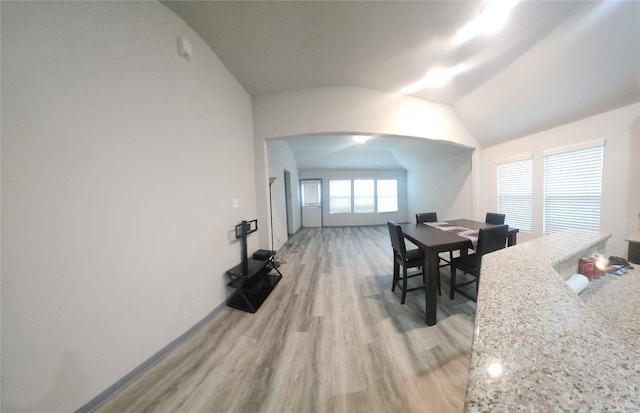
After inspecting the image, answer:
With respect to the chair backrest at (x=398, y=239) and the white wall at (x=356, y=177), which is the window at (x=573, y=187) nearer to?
the chair backrest at (x=398, y=239)

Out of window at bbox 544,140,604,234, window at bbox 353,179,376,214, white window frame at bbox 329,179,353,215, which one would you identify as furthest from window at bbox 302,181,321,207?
window at bbox 544,140,604,234

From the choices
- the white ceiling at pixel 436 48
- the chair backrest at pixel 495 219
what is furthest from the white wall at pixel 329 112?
the chair backrest at pixel 495 219

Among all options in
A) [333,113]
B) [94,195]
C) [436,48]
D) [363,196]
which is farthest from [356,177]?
[94,195]

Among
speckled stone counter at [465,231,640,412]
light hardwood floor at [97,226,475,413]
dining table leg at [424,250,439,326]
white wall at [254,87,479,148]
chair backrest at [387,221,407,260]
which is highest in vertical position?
white wall at [254,87,479,148]

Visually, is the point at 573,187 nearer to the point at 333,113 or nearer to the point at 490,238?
the point at 490,238

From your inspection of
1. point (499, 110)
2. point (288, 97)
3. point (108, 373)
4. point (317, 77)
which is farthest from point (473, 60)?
point (108, 373)

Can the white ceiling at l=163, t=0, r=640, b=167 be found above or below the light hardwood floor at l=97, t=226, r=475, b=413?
above

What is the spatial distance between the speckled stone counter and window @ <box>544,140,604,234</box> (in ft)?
9.50

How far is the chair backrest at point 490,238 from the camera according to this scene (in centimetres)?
187

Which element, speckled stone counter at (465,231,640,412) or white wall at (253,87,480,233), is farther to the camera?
white wall at (253,87,480,233)

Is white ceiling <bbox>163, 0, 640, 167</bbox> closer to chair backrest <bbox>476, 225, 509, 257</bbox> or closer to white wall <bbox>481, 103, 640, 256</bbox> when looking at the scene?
white wall <bbox>481, 103, 640, 256</bbox>

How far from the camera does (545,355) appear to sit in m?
0.41

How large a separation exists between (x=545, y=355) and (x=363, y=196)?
5.99 m

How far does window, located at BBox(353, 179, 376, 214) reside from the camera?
20.4ft
